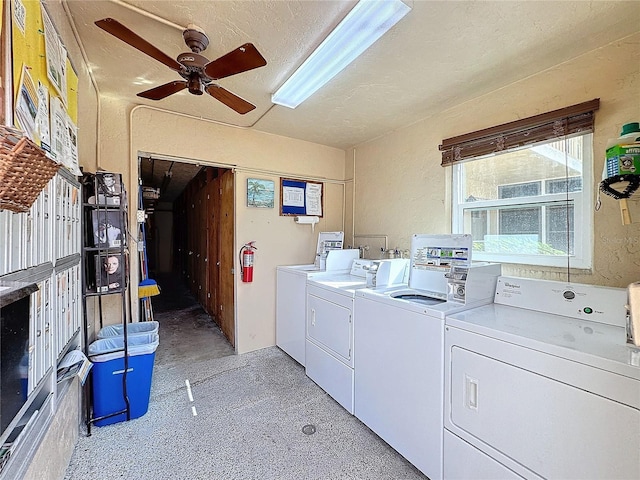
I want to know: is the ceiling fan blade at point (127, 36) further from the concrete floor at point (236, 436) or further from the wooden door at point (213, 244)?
the wooden door at point (213, 244)

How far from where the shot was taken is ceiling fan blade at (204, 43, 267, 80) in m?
1.40

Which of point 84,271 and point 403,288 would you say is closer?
point 84,271

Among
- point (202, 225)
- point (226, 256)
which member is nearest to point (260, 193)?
point (226, 256)

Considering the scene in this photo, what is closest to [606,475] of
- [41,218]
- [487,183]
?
[487,183]

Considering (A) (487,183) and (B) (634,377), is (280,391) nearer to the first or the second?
(B) (634,377)

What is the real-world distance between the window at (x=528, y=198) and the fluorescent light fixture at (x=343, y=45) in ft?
4.07

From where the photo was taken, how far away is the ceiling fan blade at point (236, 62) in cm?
140

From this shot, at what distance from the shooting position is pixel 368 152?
11.3 ft

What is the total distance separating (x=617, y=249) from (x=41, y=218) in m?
3.04

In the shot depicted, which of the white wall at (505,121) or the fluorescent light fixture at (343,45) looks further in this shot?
the white wall at (505,121)

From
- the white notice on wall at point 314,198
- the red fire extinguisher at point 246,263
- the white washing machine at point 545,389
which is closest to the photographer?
the white washing machine at point 545,389

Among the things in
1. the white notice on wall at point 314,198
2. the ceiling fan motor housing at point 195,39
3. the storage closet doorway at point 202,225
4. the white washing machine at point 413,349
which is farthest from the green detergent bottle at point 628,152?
the storage closet doorway at point 202,225

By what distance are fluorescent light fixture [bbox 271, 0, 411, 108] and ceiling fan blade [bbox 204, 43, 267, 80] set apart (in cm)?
51

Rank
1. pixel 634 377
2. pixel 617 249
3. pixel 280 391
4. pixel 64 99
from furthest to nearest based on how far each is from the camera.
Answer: pixel 280 391, pixel 617 249, pixel 64 99, pixel 634 377
